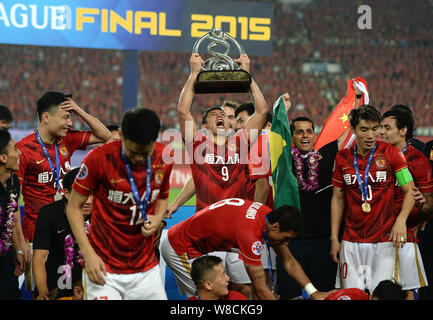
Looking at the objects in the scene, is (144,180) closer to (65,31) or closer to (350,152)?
(350,152)

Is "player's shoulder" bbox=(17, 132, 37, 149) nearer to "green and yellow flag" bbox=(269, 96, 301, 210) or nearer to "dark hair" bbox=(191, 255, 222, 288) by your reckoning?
"dark hair" bbox=(191, 255, 222, 288)

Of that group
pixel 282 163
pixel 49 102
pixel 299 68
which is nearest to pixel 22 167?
pixel 49 102

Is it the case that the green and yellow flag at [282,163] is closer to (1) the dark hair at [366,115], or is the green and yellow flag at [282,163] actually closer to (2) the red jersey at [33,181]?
(1) the dark hair at [366,115]

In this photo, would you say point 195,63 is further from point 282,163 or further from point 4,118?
point 4,118

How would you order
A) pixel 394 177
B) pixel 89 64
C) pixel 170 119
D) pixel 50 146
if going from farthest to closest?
pixel 89 64 → pixel 170 119 → pixel 50 146 → pixel 394 177

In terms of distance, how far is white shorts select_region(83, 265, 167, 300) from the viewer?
3.43 metres

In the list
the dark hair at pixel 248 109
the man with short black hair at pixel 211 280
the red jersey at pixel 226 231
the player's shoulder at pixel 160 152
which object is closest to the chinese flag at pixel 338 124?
the dark hair at pixel 248 109

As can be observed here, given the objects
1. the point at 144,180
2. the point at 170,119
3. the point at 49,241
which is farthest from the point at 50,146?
the point at 170,119

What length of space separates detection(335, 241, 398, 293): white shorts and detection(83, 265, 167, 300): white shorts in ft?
6.45

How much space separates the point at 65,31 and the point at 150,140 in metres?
8.07

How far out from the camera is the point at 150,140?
10.8ft

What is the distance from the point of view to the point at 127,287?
3.52 m

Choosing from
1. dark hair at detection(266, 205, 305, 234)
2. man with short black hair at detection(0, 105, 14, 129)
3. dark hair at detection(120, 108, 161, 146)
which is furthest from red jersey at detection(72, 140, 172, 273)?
man with short black hair at detection(0, 105, 14, 129)
